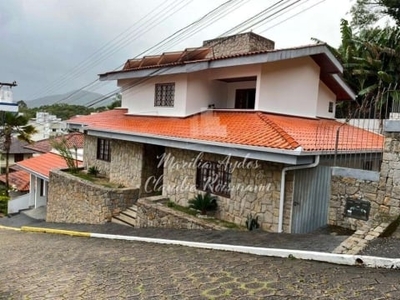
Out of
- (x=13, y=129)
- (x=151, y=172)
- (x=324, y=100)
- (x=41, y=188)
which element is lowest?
(x=41, y=188)

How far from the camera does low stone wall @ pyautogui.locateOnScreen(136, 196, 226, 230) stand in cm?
916

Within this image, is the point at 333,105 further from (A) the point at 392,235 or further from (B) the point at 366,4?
(B) the point at 366,4

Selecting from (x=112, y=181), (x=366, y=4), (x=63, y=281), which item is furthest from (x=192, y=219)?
(x=366, y=4)

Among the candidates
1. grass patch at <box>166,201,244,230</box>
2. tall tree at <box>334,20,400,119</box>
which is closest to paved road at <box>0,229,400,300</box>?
grass patch at <box>166,201,244,230</box>

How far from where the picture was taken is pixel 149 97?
14.9m

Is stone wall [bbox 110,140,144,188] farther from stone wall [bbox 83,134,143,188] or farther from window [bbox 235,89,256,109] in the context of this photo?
window [bbox 235,89,256,109]

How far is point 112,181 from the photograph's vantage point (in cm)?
1475

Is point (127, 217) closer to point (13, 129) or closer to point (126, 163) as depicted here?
point (126, 163)

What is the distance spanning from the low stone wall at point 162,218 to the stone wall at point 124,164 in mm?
2344

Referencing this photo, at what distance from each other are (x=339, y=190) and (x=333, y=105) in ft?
30.3

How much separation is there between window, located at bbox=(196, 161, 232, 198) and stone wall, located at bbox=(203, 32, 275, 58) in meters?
6.28

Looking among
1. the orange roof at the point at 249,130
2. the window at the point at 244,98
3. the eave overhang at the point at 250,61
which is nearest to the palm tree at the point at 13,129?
the orange roof at the point at 249,130

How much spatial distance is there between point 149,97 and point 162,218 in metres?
6.53

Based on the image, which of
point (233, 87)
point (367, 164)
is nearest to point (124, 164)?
point (233, 87)
